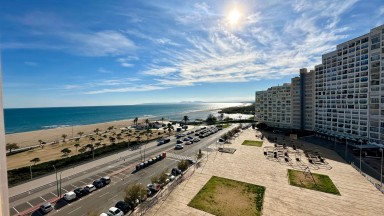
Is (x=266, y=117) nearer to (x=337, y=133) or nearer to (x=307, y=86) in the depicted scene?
(x=307, y=86)

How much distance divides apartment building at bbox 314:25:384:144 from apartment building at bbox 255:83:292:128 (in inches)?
487

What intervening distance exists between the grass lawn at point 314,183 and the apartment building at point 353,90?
35.0m

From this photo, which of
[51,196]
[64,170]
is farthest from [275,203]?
[64,170]

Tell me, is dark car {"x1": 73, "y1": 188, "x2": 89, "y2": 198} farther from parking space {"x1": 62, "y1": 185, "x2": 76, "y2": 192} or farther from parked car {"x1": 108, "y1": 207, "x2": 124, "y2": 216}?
parked car {"x1": 108, "y1": 207, "x2": 124, "y2": 216}

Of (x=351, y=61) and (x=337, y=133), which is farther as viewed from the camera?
(x=337, y=133)

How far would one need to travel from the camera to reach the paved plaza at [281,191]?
1143 inches

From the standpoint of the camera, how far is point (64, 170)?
43969 mm

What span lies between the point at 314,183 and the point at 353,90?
4806 centimetres

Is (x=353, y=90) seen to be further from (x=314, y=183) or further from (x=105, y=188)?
(x=105, y=188)

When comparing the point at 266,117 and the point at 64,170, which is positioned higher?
the point at 266,117

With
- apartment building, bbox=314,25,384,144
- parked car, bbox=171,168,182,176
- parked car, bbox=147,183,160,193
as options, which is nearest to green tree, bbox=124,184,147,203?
parked car, bbox=147,183,160,193

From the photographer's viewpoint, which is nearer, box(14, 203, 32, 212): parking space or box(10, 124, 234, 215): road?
box(14, 203, 32, 212): parking space

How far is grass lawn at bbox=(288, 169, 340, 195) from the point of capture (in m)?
35.2

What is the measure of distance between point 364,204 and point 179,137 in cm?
5665
